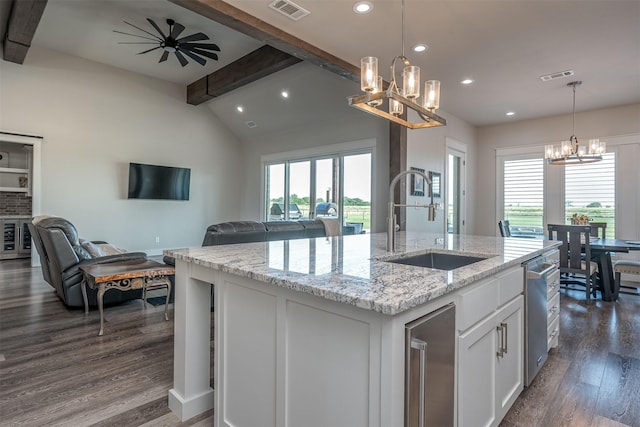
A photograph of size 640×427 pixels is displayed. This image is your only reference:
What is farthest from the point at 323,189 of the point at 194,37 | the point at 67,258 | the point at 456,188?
the point at 67,258

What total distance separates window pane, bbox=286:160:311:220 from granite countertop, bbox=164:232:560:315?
17.2ft

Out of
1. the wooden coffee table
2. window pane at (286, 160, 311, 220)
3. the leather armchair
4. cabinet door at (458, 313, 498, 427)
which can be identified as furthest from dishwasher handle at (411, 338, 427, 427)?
window pane at (286, 160, 311, 220)

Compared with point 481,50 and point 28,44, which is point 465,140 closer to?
point 481,50

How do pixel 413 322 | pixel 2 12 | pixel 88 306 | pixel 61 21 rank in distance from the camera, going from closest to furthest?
pixel 413 322 → pixel 88 306 → pixel 2 12 → pixel 61 21

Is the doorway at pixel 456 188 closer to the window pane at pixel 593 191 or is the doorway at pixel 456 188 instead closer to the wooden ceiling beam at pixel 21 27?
the window pane at pixel 593 191

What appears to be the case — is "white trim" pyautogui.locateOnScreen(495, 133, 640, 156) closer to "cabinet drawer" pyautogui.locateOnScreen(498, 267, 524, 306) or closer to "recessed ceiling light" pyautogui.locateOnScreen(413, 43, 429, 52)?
"recessed ceiling light" pyautogui.locateOnScreen(413, 43, 429, 52)

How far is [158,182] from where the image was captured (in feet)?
23.9

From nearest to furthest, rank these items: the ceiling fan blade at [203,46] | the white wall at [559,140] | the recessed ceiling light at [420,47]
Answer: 1. the recessed ceiling light at [420,47]
2. the ceiling fan blade at [203,46]
3. the white wall at [559,140]

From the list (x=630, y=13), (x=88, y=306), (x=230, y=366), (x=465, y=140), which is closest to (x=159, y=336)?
(x=88, y=306)

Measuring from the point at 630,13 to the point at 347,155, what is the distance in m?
4.28

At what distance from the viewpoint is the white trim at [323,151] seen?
623cm

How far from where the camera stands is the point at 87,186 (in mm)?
6582

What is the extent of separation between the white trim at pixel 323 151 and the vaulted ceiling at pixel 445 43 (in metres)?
0.72

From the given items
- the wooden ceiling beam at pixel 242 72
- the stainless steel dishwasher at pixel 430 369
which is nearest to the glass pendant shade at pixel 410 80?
the stainless steel dishwasher at pixel 430 369
